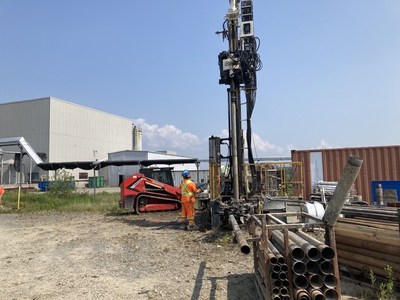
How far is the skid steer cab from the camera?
1512cm

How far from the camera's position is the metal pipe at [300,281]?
3760 mm

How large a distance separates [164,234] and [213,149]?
2.95 m

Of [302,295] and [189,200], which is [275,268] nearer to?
[302,295]

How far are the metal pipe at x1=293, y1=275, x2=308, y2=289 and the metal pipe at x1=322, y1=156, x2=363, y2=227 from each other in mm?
714

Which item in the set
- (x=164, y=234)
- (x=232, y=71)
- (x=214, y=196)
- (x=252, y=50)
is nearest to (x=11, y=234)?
(x=164, y=234)

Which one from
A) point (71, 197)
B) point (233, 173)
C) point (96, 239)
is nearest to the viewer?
point (96, 239)

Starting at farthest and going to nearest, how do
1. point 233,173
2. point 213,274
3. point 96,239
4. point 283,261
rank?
point 233,173 < point 96,239 < point 213,274 < point 283,261

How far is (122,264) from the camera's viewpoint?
7.10 m

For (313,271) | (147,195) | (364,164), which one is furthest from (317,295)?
(147,195)

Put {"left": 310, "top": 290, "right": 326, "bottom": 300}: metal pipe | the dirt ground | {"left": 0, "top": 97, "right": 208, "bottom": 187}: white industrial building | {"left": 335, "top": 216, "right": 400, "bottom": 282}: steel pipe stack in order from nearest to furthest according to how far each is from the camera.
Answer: {"left": 310, "top": 290, "right": 326, "bottom": 300}: metal pipe < {"left": 335, "top": 216, "right": 400, "bottom": 282}: steel pipe stack < the dirt ground < {"left": 0, "top": 97, "right": 208, "bottom": 187}: white industrial building

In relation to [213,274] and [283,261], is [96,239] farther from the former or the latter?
[283,261]

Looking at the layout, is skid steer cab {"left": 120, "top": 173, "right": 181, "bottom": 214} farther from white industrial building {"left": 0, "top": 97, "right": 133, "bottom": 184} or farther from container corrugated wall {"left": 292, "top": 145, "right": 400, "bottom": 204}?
white industrial building {"left": 0, "top": 97, "right": 133, "bottom": 184}

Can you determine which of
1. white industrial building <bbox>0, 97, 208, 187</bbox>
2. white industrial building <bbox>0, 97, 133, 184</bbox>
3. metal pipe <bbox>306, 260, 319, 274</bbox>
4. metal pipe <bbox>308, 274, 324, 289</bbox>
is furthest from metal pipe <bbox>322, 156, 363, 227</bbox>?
white industrial building <bbox>0, 97, 133, 184</bbox>

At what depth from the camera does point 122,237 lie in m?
9.84
